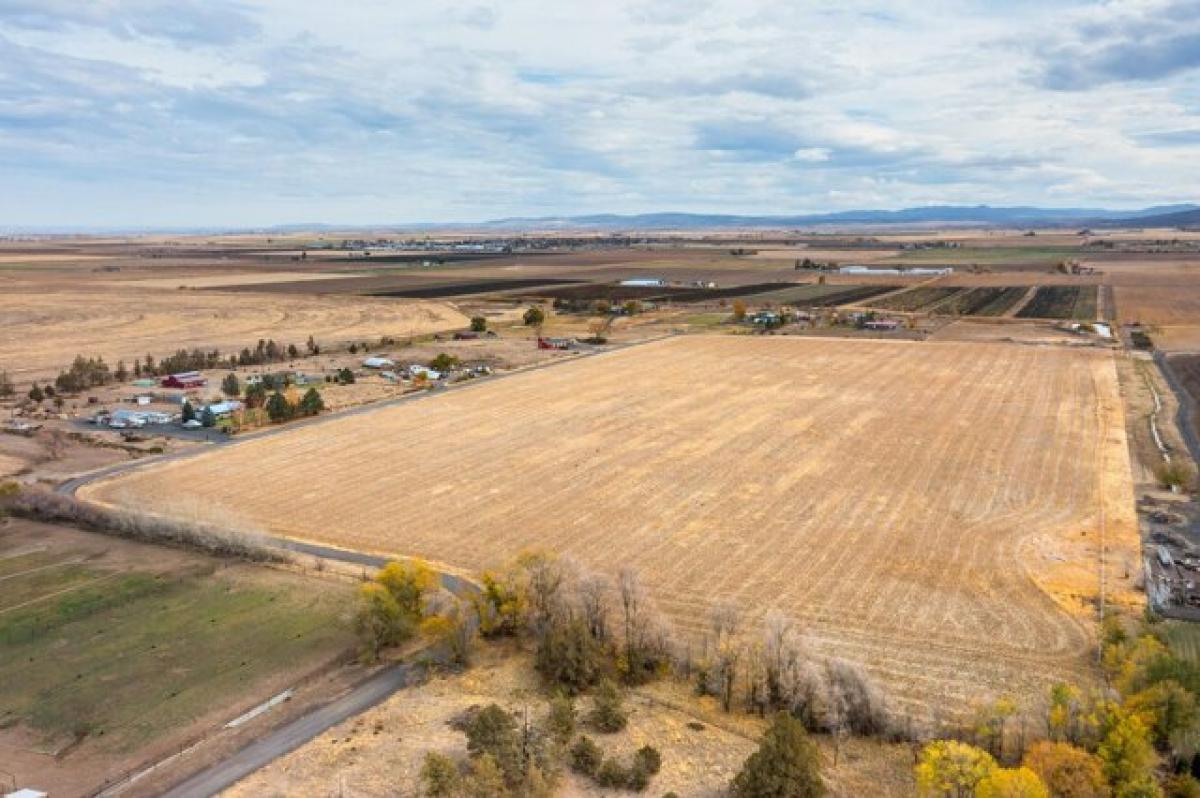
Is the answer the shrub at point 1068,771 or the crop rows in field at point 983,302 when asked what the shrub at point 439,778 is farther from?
the crop rows in field at point 983,302

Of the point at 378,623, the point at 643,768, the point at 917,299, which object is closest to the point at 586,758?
the point at 643,768

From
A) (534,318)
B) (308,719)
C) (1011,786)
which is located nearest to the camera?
(1011,786)

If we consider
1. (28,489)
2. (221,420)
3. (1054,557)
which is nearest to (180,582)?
(28,489)

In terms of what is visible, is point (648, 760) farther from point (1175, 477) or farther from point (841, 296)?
point (841, 296)

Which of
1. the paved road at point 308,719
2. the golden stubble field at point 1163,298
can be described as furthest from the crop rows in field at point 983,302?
the paved road at point 308,719

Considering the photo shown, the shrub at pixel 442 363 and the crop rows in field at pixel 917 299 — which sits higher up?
the crop rows in field at pixel 917 299
